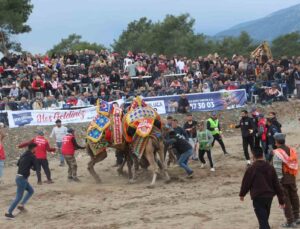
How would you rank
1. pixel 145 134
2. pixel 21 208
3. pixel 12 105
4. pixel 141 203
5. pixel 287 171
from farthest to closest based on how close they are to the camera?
pixel 12 105 < pixel 145 134 < pixel 141 203 < pixel 21 208 < pixel 287 171

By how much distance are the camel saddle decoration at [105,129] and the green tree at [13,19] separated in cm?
2758

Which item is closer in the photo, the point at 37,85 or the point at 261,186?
the point at 261,186

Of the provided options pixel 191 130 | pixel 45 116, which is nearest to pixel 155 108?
pixel 45 116

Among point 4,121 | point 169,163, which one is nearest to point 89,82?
point 4,121

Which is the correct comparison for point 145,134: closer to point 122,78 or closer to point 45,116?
point 45,116

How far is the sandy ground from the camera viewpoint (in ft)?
37.0

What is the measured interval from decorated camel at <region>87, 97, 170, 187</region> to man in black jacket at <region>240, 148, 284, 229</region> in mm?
6154

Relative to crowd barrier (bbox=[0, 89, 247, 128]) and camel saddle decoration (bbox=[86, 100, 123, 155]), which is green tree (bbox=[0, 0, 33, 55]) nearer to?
crowd barrier (bbox=[0, 89, 247, 128])

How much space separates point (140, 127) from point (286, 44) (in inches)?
2436

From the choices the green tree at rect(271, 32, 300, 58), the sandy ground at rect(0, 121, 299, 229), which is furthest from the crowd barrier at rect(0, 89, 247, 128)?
the green tree at rect(271, 32, 300, 58)

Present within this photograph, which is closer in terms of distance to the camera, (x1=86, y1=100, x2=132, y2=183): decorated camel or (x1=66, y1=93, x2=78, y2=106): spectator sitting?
(x1=86, y1=100, x2=132, y2=183): decorated camel

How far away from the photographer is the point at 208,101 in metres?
25.9

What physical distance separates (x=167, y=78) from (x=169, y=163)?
457 inches

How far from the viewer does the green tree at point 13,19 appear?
4391cm
